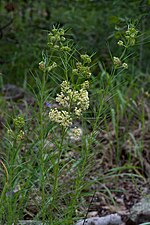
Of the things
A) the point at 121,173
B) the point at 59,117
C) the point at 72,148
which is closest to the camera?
the point at 59,117

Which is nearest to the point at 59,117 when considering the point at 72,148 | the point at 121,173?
the point at 72,148

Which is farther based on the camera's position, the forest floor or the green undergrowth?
the forest floor

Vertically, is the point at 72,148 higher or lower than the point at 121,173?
higher

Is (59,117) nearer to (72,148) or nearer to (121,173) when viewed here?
(72,148)

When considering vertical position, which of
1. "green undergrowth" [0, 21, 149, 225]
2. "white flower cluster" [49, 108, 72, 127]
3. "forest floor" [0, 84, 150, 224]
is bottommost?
"forest floor" [0, 84, 150, 224]

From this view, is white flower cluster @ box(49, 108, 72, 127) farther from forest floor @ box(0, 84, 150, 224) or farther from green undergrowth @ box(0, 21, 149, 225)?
forest floor @ box(0, 84, 150, 224)

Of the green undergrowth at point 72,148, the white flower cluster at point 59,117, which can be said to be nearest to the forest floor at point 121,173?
the green undergrowth at point 72,148

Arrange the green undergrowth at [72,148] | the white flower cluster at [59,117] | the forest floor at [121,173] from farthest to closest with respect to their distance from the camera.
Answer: the forest floor at [121,173] → the green undergrowth at [72,148] → the white flower cluster at [59,117]

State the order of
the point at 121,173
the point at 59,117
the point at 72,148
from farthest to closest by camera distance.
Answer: the point at 121,173 → the point at 72,148 → the point at 59,117

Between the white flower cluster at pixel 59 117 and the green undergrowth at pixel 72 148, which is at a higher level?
the white flower cluster at pixel 59 117

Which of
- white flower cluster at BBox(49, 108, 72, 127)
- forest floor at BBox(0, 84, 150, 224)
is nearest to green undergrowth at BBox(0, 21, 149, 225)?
forest floor at BBox(0, 84, 150, 224)

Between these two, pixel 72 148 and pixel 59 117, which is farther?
pixel 72 148

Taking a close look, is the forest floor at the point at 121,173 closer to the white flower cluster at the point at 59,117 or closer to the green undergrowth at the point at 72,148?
the green undergrowth at the point at 72,148

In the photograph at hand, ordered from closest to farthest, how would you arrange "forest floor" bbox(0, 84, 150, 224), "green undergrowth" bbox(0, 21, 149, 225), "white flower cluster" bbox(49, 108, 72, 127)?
"white flower cluster" bbox(49, 108, 72, 127)
"green undergrowth" bbox(0, 21, 149, 225)
"forest floor" bbox(0, 84, 150, 224)
